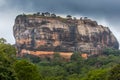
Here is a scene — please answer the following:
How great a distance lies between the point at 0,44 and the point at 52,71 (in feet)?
238

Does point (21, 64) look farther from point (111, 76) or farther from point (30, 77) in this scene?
point (111, 76)

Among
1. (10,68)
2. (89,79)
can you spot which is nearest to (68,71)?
(89,79)

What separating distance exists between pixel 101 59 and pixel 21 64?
110m

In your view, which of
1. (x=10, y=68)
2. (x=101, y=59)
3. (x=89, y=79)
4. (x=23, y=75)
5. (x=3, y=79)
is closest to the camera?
(x=3, y=79)

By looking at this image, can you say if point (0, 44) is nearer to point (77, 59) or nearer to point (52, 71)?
point (52, 71)

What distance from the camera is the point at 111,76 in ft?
288

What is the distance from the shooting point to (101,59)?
19325cm

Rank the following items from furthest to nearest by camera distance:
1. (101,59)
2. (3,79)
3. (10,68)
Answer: (101,59) → (10,68) → (3,79)

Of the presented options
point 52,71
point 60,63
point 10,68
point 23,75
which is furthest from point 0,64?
point 60,63

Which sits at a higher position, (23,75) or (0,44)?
(0,44)

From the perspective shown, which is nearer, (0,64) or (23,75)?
(0,64)

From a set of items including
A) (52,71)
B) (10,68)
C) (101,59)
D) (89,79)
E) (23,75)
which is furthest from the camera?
(101,59)

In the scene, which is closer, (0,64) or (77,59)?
(0,64)

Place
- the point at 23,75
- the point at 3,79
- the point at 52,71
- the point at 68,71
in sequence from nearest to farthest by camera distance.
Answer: the point at 3,79 → the point at 23,75 → the point at 52,71 → the point at 68,71
